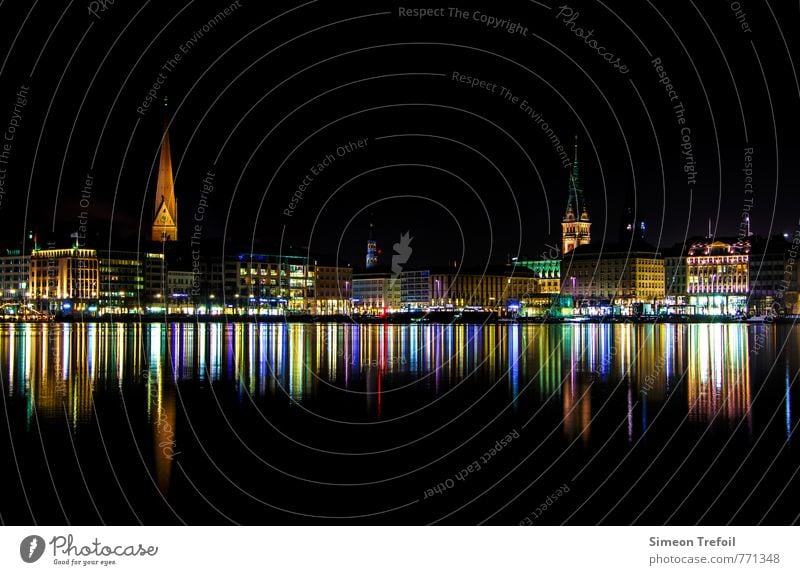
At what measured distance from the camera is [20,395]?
81.9 ft

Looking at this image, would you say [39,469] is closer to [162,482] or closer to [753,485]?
[162,482]

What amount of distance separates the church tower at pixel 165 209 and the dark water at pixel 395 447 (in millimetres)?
133128

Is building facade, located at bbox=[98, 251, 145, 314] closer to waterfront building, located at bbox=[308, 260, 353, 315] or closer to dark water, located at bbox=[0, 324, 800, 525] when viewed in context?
waterfront building, located at bbox=[308, 260, 353, 315]

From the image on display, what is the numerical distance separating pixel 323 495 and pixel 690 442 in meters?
7.94

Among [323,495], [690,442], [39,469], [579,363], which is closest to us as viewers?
[323,495]

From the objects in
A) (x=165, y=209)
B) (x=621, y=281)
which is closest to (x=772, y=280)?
(x=621, y=281)

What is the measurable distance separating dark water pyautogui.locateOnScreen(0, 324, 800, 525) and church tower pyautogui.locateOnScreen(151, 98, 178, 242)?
13313cm

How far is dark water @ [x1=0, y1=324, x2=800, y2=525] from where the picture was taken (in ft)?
44.5

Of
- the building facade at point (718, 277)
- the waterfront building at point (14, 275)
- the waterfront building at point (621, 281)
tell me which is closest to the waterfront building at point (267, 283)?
the waterfront building at point (14, 275)

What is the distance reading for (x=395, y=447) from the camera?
18000 millimetres

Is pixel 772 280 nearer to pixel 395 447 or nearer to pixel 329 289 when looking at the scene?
pixel 329 289

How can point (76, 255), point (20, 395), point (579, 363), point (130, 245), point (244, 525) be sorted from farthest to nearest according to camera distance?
1. point (130, 245)
2. point (76, 255)
3. point (579, 363)
4. point (20, 395)
5. point (244, 525)

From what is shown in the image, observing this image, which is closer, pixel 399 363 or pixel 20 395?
pixel 20 395

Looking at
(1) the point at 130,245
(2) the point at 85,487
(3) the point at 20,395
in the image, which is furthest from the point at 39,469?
(1) the point at 130,245
